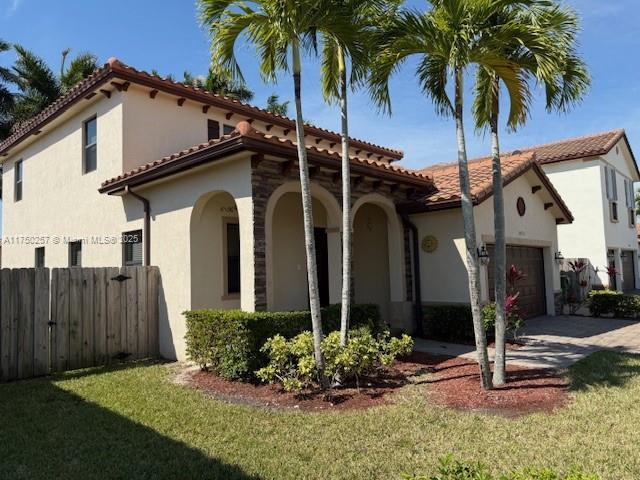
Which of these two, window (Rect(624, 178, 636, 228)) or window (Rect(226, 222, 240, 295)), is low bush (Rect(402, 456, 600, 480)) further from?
window (Rect(624, 178, 636, 228))

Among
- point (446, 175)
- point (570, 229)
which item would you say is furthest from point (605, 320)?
point (570, 229)

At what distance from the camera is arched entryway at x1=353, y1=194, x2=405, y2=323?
1209 centimetres

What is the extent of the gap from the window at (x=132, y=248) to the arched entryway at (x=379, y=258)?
5735mm

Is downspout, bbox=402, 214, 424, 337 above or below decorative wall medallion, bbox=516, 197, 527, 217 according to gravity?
below

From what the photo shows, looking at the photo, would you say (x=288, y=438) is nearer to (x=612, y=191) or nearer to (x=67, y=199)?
(x=67, y=199)

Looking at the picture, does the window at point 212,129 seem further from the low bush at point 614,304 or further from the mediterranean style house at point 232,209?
the low bush at point 614,304

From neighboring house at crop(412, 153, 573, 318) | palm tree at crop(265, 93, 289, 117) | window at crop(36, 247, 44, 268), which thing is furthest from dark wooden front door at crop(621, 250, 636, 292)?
window at crop(36, 247, 44, 268)

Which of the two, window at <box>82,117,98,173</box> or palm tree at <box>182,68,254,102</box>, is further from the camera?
palm tree at <box>182,68,254,102</box>

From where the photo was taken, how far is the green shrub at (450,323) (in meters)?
11.0

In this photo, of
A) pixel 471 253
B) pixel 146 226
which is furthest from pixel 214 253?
pixel 471 253

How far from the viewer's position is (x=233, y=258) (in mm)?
11023

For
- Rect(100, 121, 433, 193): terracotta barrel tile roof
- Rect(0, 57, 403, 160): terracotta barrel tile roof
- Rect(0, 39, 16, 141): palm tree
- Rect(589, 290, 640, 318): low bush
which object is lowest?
Rect(589, 290, 640, 318): low bush

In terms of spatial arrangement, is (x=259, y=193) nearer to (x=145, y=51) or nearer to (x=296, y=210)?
(x=296, y=210)

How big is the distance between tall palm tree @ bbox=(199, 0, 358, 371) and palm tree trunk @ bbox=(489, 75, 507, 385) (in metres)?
2.69
